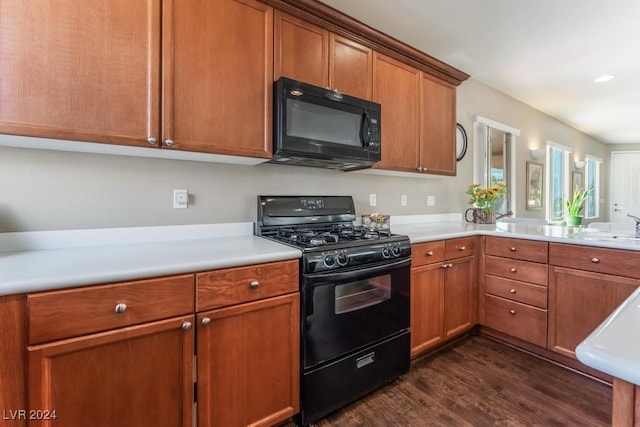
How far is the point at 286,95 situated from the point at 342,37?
67 centimetres

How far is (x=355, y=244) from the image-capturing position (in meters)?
1.60

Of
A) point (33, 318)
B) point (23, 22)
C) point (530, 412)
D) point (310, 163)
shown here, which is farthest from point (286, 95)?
point (530, 412)

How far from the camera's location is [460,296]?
2.32m

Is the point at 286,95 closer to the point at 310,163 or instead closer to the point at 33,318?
the point at 310,163

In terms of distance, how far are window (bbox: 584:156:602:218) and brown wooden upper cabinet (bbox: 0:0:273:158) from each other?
297 inches

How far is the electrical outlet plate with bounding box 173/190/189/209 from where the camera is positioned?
1.71 meters

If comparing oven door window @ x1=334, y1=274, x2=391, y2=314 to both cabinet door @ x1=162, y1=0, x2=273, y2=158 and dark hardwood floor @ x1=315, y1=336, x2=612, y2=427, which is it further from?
cabinet door @ x1=162, y1=0, x2=273, y2=158

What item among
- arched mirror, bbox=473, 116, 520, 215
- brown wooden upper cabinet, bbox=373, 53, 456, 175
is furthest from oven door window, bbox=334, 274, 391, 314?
arched mirror, bbox=473, 116, 520, 215

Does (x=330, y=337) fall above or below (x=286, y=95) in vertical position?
below

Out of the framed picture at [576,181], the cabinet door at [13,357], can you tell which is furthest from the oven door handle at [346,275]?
the framed picture at [576,181]

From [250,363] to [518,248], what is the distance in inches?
79.2

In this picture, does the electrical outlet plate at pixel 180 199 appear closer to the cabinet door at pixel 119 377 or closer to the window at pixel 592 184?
the cabinet door at pixel 119 377

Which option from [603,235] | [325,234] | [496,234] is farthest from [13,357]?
[603,235]

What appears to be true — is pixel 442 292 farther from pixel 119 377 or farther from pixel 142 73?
pixel 142 73
